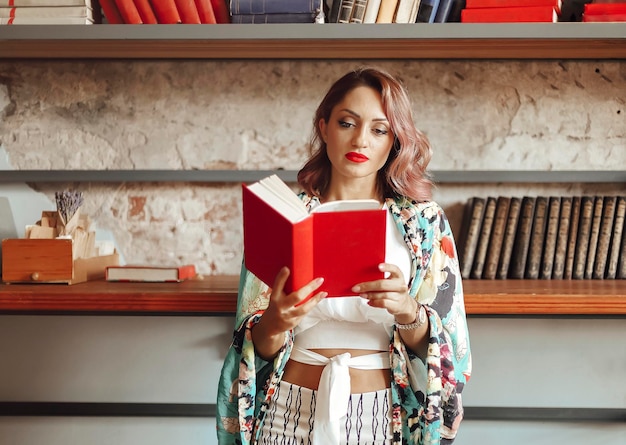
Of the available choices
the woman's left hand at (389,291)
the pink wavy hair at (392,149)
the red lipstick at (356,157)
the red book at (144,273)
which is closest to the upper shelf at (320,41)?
the pink wavy hair at (392,149)

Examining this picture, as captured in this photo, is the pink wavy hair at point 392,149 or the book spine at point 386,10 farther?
the book spine at point 386,10

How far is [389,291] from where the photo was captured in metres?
1.31

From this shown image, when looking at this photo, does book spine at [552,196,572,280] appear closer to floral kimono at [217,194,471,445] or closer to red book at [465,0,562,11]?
red book at [465,0,562,11]

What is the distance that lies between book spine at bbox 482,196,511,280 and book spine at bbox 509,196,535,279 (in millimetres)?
50

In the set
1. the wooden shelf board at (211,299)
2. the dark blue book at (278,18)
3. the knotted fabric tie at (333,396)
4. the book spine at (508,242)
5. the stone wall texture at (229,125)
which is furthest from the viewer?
the stone wall texture at (229,125)

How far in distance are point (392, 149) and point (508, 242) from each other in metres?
0.83

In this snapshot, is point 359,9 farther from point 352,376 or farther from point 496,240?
point 352,376

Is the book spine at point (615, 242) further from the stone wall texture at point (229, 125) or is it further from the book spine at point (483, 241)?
the book spine at point (483, 241)

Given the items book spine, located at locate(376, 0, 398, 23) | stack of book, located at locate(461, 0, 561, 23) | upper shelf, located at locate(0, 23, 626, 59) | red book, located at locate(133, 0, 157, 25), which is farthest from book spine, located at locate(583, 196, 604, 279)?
red book, located at locate(133, 0, 157, 25)

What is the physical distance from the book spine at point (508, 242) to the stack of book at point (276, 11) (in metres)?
0.88

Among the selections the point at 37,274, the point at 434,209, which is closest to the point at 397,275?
the point at 434,209

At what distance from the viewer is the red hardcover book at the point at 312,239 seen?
120 cm

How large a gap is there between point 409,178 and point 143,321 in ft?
4.31

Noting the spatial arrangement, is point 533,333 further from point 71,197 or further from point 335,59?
point 71,197
